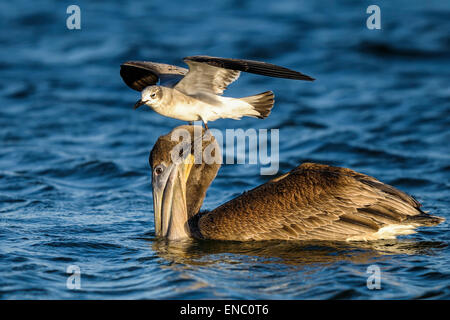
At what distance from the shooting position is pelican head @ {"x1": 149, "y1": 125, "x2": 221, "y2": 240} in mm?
7621

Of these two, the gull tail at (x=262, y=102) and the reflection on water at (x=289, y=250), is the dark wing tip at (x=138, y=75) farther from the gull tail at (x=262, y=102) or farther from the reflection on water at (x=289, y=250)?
the reflection on water at (x=289, y=250)

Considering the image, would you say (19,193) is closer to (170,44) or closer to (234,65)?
(234,65)

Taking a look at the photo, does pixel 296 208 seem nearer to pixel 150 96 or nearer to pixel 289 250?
pixel 289 250

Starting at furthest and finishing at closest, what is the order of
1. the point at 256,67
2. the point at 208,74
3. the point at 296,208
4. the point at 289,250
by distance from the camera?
the point at 208,74, the point at 296,208, the point at 289,250, the point at 256,67

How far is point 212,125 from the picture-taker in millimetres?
13305

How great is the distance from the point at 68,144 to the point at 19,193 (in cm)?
287

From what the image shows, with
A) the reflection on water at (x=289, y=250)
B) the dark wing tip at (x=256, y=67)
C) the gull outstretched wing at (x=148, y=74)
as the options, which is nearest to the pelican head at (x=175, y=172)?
the reflection on water at (x=289, y=250)

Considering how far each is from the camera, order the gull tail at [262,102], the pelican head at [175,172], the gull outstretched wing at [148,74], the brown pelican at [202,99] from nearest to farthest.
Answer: the pelican head at [175,172]
the brown pelican at [202,99]
the gull tail at [262,102]
the gull outstretched wing at [148,74]

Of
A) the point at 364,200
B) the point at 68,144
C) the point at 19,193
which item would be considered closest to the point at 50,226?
the point at 19,193

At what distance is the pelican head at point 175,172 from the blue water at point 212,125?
0.25 m

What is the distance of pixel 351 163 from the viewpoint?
11492mm

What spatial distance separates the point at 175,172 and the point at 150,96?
88 cm

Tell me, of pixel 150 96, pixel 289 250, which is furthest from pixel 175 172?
pixel 289 250

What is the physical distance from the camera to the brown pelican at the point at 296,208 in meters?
7.41
